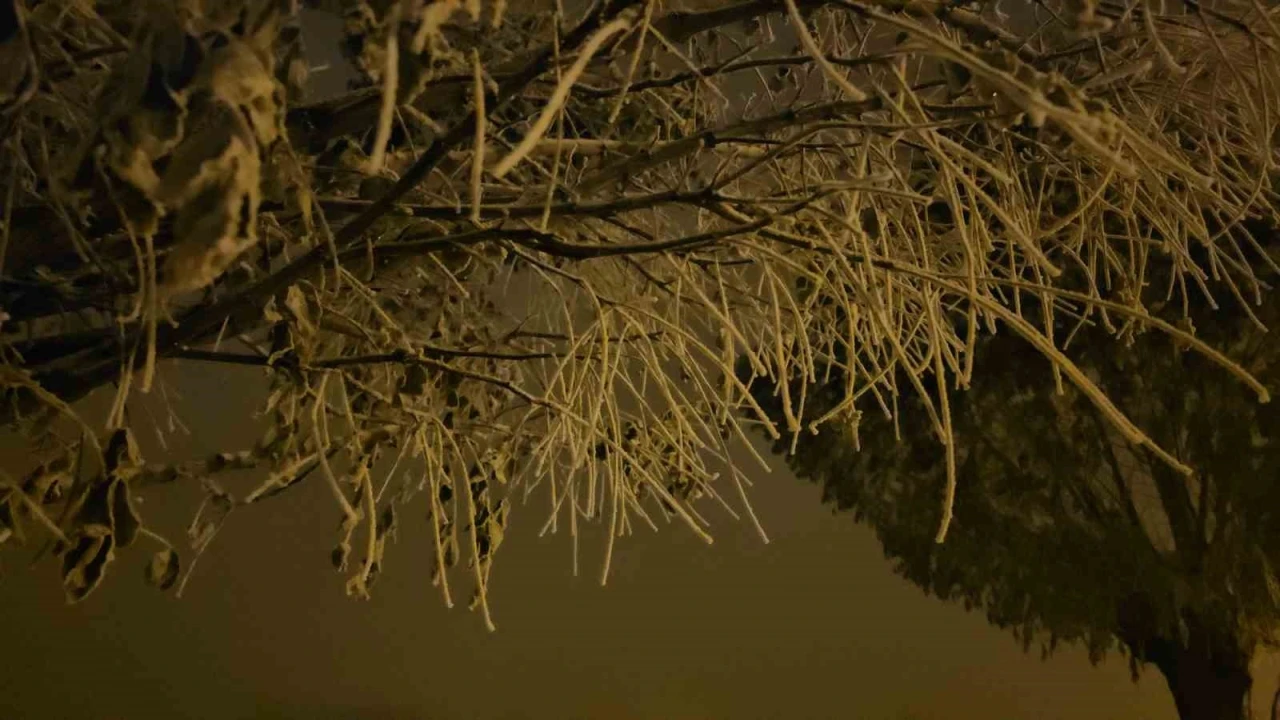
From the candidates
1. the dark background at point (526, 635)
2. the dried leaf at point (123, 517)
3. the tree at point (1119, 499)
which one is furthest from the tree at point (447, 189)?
the dark background at point (526, 635)

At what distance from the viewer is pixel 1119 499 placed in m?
1.29

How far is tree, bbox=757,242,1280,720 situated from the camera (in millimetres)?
1155

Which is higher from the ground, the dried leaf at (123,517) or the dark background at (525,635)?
the dried leaf at (123,517)

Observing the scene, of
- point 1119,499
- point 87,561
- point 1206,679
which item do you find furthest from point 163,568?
point 1206,679

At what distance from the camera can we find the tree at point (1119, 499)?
1155mm

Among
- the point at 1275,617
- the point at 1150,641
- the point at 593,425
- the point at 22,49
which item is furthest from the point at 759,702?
the point at 22,49

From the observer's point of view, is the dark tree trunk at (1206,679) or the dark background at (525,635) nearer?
the dark tree trunk at (1206,679)

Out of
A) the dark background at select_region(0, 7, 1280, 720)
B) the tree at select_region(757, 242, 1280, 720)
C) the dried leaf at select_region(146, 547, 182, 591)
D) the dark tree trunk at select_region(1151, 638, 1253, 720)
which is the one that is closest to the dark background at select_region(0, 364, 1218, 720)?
the dark background at select_region(0, 7, 1280, 720)

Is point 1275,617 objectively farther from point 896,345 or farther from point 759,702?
point 896,345

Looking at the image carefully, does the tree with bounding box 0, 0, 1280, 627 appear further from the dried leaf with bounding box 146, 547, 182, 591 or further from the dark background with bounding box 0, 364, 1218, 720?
the dark background with bounding box 0, 364, 1218, 720

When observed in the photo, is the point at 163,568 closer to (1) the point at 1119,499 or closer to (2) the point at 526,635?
(1) the point at 1119,499

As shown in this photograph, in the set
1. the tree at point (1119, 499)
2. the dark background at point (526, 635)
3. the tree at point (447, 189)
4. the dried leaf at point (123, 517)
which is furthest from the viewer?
the dark background at point (526, 635)

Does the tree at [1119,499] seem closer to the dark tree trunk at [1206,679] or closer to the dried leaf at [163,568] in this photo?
the dark tree trunk at [1206,679]

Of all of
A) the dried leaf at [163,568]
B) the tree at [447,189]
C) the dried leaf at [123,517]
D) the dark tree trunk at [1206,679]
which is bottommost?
the dark tree trunk at [1206,679]
